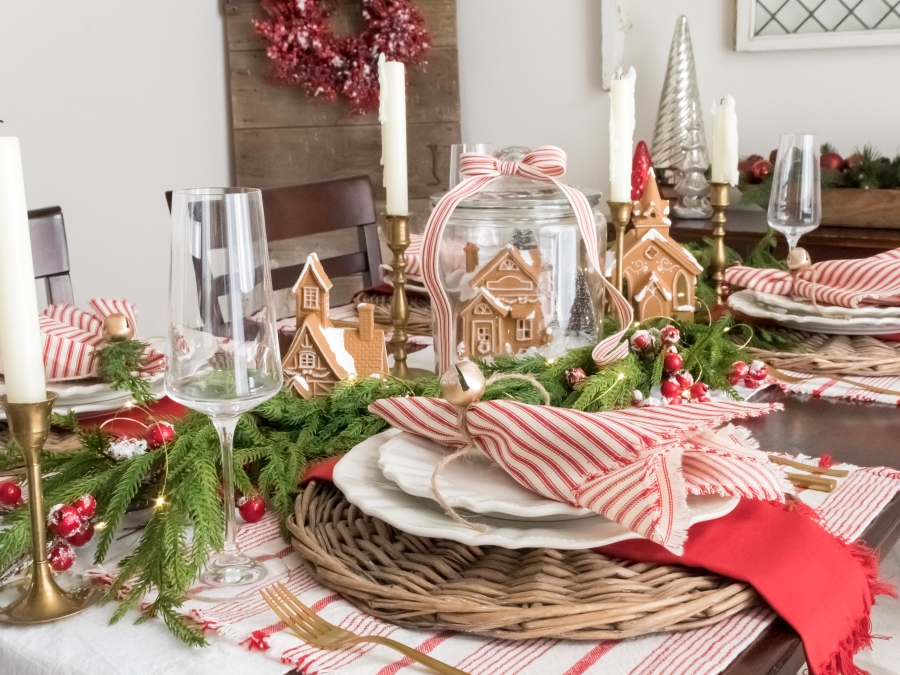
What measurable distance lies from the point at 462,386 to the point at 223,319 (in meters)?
0.17

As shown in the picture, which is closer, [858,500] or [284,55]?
[858,500]

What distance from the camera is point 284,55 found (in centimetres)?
290

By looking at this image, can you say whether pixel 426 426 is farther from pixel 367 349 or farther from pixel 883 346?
pixel 883 346

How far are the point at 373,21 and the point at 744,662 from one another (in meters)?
2.62

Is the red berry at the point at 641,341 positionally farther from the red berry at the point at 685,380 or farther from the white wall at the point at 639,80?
the white wall at the point at 639,80

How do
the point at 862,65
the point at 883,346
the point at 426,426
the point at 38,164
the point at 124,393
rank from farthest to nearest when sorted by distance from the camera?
the point at 38,164 < the point at 862,65 < the point at 883,346 < the point at 124,393 < the point at 426,426

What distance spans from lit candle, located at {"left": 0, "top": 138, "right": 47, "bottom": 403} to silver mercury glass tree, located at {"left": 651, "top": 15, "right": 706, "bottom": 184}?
6.93 feet

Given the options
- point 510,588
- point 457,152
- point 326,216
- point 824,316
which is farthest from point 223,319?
point 326,216

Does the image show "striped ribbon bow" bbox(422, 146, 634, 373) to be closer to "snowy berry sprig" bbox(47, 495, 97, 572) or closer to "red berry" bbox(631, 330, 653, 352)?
"red berry" bbox(631, 330, 653, 352)

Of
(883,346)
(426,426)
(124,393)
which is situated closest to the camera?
(426,426)

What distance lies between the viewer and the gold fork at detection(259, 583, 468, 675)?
51 centimetres

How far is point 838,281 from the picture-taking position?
4.21ft

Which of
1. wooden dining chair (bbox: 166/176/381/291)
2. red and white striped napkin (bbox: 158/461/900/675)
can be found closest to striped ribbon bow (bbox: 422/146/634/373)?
red and white striped napkin (bbox: 158/461/900/675)

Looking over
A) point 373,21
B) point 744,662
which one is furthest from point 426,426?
point 373,21
